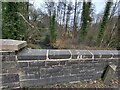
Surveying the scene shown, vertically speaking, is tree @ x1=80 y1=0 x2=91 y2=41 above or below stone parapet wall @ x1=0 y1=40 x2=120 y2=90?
above

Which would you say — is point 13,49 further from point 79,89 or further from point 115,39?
point 115,39

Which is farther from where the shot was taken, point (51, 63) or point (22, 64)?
point (51, 63)

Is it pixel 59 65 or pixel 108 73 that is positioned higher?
pixel 59 65

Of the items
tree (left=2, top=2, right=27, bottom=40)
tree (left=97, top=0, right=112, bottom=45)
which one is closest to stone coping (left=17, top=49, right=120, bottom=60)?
tree (left=2, top=2, right=27, bottom=40)

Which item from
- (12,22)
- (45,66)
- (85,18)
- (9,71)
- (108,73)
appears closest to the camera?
(9,71)

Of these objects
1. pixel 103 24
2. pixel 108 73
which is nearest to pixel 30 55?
pixel 108 73

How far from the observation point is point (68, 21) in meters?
8.84

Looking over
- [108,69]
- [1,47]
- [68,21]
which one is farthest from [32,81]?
[68,21]

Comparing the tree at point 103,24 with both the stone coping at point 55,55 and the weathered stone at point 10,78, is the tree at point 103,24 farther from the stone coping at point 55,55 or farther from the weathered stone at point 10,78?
the weathered stone at point 10,78

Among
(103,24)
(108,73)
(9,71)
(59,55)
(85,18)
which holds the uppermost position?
(85,18)

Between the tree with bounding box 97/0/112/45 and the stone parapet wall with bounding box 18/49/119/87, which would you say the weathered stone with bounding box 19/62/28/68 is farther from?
the tree with bounding box 97/0/112/45

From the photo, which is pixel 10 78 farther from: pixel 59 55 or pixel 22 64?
pixel 59 55

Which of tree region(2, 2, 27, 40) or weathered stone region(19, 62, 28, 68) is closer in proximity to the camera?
weathered stone region(19, 62, 28, 68)

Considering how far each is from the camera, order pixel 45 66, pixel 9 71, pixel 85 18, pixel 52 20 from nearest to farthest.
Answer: pixel 9 71 < pixel 45 66 < pixel 52 20 < pixel 85 18
